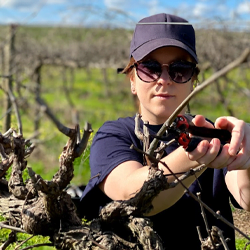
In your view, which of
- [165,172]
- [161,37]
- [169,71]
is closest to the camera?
[165,172]

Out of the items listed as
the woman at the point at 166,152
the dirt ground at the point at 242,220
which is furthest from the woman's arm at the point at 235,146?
the dirt ground at the point at 242,220

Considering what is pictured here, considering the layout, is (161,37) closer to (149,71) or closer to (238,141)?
(149,71)

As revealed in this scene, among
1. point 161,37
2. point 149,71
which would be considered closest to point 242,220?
point 149,71

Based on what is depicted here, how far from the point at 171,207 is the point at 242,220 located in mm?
553

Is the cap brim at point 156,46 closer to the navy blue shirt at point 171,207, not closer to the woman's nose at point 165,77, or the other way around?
the woman's nose at point 165,77

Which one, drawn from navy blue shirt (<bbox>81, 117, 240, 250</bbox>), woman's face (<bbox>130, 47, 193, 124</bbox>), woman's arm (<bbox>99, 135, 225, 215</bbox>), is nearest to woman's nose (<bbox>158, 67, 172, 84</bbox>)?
woman's face (<bbox>130, 47, 193, 124</bbox>)

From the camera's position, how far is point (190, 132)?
1.57 m

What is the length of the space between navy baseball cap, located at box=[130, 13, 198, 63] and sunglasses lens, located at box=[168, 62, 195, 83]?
95 millimetres

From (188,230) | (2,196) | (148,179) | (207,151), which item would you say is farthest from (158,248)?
(2,196)

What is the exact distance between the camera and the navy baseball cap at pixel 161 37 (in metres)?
2.35

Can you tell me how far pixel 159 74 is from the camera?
90.4 inches

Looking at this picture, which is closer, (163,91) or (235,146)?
(235,146)

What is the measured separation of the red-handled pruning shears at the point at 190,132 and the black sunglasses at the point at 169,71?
71 centimetres

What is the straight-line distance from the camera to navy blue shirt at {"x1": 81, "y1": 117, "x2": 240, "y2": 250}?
2.14 metres
